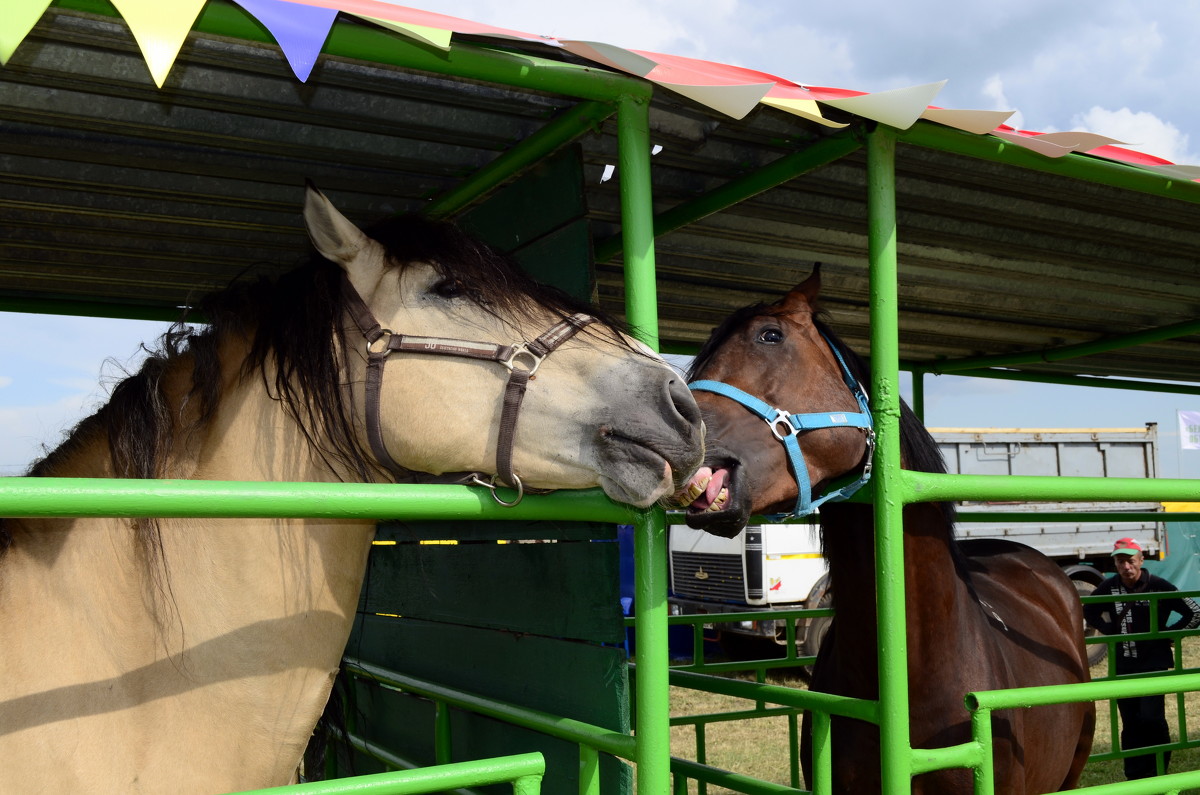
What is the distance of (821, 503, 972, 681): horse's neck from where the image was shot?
8.14 feet

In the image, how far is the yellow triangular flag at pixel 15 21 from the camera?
44.6 inches

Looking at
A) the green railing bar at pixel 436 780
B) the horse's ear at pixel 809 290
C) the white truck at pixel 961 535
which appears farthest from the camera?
the white truck at pixel 961 535

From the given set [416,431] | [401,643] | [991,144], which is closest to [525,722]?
[416,431]

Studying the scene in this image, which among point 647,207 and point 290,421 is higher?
point 647,207

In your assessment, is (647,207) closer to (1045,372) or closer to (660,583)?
(660,583)

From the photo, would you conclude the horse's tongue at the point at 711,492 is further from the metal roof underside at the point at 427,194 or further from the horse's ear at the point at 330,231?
the horse's ear at the point at 330,231

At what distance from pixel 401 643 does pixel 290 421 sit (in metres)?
1.45

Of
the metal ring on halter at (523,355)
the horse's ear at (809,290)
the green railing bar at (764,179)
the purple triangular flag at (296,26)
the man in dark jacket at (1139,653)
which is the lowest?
the man in dark jacket at (1139,653)

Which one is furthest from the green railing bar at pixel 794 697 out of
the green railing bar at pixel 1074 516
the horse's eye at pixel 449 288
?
the green railing bar at pixel 1074 516

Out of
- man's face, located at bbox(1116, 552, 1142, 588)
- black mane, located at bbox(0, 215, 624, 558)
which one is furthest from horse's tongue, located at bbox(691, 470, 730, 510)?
man's face, located at bbox(1116, 552, 1142, 588)

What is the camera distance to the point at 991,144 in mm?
2045

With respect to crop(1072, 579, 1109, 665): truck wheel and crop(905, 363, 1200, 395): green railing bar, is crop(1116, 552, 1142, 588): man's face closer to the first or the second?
crop(905, 363, 1200, 395): green railing bar

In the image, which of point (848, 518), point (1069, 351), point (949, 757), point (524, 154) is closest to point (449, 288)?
point (524, 154)

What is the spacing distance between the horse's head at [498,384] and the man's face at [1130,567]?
5.95 meters
